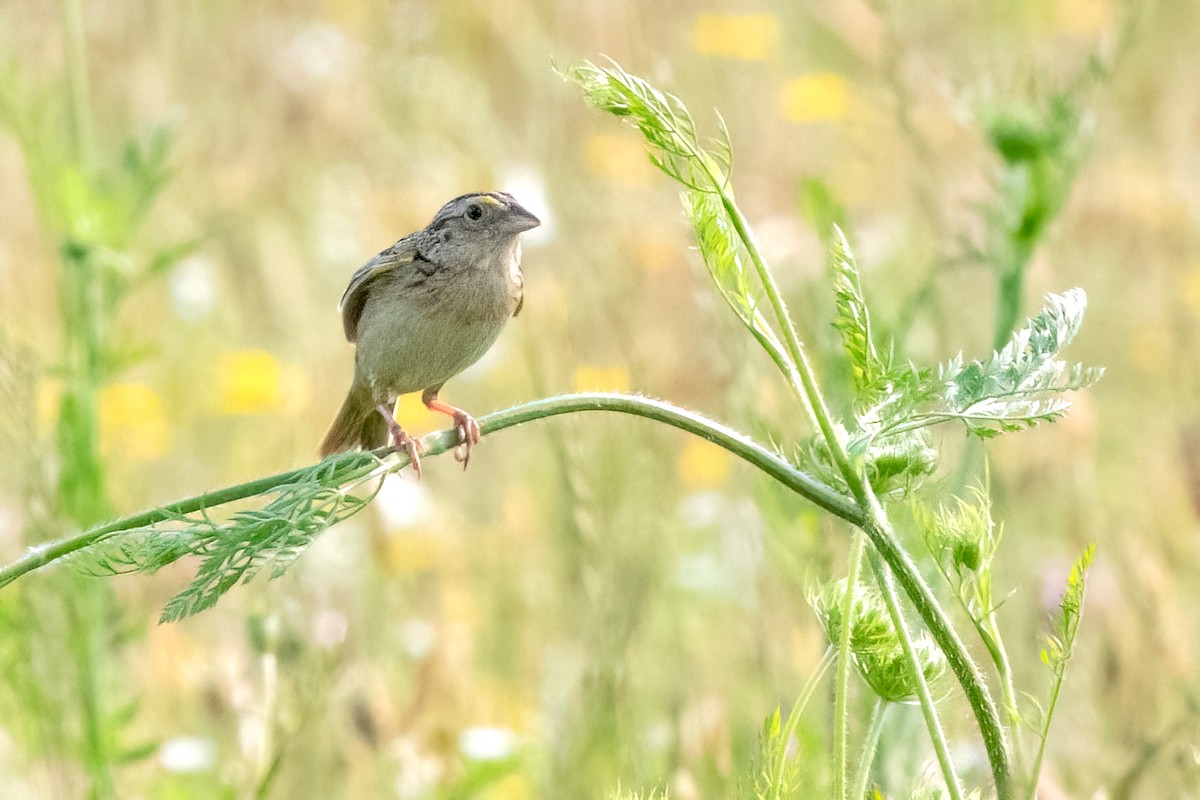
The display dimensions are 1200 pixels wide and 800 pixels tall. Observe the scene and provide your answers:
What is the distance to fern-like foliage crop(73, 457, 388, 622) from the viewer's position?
5.35 feet

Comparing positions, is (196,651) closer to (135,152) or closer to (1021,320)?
(135,152)

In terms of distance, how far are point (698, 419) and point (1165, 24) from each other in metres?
6.44

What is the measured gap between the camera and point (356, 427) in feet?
11.3

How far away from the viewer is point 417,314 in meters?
3.14

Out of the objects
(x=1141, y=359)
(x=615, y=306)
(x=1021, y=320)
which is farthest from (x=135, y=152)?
(x=1141, y=359)

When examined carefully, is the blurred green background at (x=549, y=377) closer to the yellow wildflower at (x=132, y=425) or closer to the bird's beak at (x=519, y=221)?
the yellow wildflower at (x=132, y=425)

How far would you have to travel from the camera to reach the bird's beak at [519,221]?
11.1ft

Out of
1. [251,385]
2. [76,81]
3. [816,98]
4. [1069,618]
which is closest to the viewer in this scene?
[1069,618]

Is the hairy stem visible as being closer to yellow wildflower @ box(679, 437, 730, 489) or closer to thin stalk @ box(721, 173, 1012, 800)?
thin stalk @ box(721, 173, 1012, 800)

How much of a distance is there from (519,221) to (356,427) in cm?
56

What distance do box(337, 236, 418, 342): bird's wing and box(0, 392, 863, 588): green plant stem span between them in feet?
4.96

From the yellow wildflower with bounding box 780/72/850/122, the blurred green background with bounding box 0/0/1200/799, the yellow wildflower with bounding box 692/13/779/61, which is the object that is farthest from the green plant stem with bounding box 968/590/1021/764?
the yellow wildflower with bounding box 692/13/779/61

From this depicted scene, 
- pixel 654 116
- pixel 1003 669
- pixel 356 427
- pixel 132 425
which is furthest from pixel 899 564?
pixel 132 425

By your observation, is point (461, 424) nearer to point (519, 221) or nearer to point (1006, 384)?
point (1006, 384)
